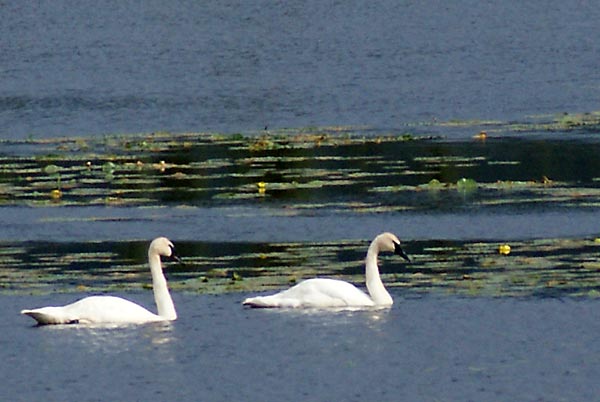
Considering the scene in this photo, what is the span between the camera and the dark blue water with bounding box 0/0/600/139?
44688 millimetres

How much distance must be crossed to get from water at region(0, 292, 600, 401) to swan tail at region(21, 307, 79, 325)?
8 cm

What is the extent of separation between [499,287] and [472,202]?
24.7 ft

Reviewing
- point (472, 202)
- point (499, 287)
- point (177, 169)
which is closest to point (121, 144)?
point (177, 169)

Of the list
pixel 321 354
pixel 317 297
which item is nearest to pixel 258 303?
pixel 317 297

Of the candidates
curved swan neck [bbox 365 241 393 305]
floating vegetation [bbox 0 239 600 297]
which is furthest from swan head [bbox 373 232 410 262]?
floating vegetation [bbox 0 239 600 297]

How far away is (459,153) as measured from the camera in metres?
35.0

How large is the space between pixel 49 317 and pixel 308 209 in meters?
8.71

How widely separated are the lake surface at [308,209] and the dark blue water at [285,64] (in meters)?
0.17

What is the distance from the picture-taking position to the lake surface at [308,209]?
17.9 metres

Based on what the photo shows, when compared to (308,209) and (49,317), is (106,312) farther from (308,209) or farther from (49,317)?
(308,209)

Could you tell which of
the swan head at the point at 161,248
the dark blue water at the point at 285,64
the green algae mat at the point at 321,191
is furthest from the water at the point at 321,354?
the dark blue water at the point at 285,64

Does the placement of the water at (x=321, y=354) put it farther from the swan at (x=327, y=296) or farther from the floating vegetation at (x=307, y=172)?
the floating vegetation at (x=307, y=172)

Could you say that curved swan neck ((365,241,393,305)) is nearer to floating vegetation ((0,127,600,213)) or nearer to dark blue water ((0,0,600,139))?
floating vegetation ((0,127,600,213))

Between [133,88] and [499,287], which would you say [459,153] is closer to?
[499,287]
